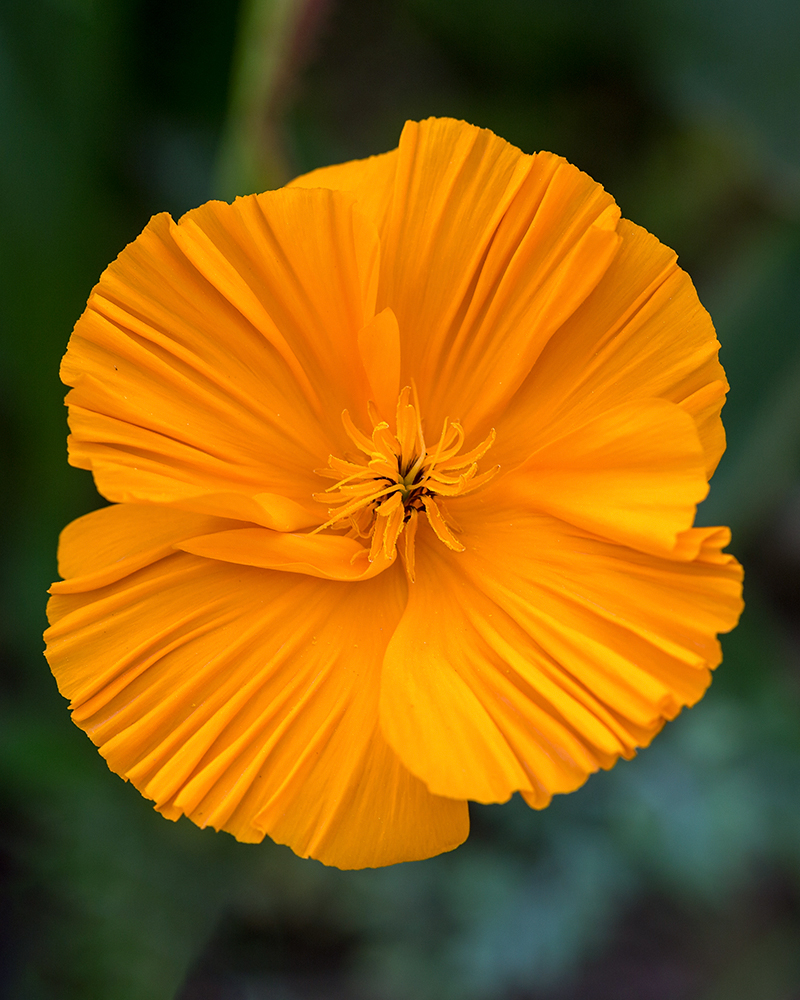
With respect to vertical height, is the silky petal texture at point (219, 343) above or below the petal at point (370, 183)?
below

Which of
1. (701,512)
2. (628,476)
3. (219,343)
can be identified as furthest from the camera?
(701,512)

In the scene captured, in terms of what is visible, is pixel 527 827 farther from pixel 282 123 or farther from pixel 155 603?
pixel 282 123

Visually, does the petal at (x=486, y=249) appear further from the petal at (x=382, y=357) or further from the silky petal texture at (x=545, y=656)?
the silky petal texture at (x=545, y=656)

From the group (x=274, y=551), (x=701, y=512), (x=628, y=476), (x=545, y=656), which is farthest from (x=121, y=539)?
(x=701, y=512)

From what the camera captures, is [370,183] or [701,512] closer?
[370,183]

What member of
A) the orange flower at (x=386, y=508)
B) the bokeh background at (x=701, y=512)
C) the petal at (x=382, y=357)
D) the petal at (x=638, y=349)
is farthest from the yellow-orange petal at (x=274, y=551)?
the bokeh background at (x=701, y=512)

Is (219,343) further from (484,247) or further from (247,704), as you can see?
(247,704)

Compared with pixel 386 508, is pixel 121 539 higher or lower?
lower

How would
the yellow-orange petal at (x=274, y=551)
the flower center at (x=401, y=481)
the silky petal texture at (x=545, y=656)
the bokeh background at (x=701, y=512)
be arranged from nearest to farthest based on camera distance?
the silky petal texture at (x=545, y=656), the yellow-orange petal at (x=274, y=551), the flower center at (x=401, y=481), the bokeh background at (x=701, y=512)

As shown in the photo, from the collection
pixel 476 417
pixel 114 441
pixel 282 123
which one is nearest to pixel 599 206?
pixel 476 417
